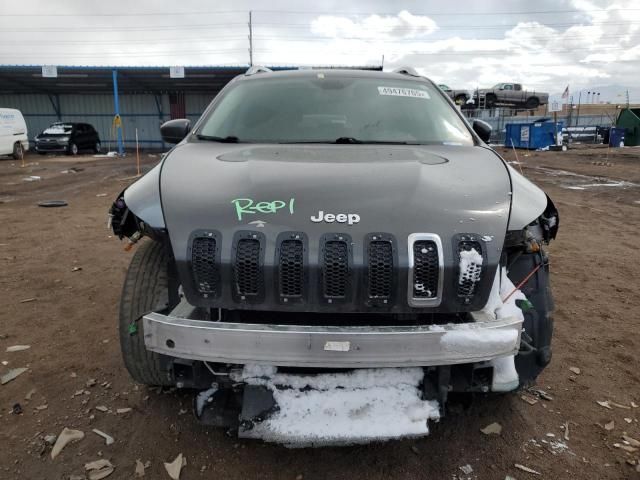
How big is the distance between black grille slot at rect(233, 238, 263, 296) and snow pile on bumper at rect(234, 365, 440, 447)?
0.39 m

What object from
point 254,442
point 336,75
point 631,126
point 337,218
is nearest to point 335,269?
point 337,218

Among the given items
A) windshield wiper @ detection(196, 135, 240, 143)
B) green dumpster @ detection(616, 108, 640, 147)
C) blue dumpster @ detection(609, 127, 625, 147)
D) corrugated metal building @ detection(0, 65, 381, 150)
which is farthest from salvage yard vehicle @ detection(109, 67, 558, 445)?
corrugated metal building @ detection(0, 65, 381, 150)

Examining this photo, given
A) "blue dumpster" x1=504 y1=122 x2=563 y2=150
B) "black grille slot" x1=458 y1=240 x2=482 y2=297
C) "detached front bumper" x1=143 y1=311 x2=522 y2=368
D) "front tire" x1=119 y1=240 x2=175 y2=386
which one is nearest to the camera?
"detached front bumper" x1=143 y1=311 x2=522 y2=368

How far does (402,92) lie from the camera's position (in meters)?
3.27

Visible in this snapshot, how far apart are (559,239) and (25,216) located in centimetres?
820

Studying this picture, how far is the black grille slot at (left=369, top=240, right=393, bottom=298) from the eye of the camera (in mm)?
1810

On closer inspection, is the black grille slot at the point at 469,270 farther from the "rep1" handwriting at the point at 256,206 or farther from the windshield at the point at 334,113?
the windshield at the point at 334,113

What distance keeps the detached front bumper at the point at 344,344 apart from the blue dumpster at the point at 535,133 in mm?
22609

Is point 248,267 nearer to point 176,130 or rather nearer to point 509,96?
point 176,130

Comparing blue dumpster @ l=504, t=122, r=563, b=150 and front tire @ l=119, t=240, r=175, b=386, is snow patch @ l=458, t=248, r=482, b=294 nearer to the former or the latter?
front tire @ l=119, t=240, r=175, b=386

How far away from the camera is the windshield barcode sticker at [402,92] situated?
10.6ft

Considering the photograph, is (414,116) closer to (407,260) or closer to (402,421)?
(407,260)

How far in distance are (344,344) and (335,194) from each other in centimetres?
64

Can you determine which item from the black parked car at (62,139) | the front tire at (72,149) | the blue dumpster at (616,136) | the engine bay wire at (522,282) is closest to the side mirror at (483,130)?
the engine bay wire at (522,282)
